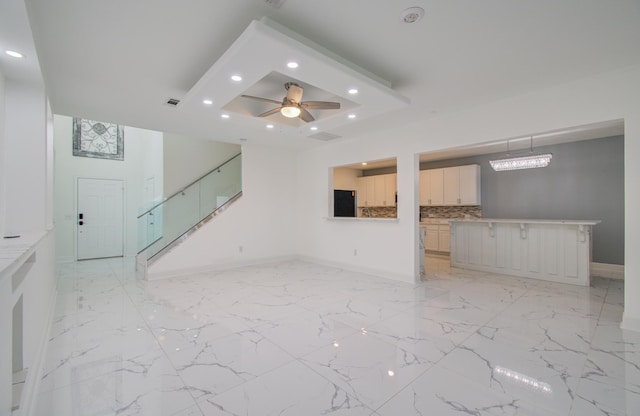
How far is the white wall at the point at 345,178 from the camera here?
8.44 meters

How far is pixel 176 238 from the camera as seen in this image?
5.52 metres

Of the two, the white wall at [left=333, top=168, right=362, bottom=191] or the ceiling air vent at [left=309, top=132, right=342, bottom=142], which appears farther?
the white wall at [left=333, top=168, right=362, bottom=191]

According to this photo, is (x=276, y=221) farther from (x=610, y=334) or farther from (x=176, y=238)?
(x=610, y=334)

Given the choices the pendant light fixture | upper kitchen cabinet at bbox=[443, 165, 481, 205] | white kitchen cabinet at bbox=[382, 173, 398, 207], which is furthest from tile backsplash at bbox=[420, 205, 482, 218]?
the pendant light fixture

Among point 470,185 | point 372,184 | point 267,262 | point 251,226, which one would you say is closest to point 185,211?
point 251,226

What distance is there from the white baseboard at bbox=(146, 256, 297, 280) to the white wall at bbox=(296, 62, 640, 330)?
2.58 ft

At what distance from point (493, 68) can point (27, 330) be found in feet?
15.0

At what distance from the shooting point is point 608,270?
529cm

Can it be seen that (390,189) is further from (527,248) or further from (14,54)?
(14,54)

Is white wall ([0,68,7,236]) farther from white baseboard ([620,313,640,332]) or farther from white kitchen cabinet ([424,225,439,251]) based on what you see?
white kitchen cabinet ([424,225,439,251])

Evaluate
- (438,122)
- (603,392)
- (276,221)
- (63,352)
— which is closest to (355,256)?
(276,221)

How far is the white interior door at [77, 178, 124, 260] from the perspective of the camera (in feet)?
22.6

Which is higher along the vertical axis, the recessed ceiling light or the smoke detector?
the smoke detector

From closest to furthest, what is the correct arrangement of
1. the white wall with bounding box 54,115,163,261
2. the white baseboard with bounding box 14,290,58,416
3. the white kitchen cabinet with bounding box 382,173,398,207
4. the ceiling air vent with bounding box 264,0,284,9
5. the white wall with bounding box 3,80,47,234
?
the white baseboard with bounding box 14,290,58,416, the ceiling air vent with bounding box 264,0,284,9, the white wall with bounding box 3,80,47,234, the white wall with bounding box 54,115,163,261, the white kitchen cabinet with bounding box 382,173,398,207
